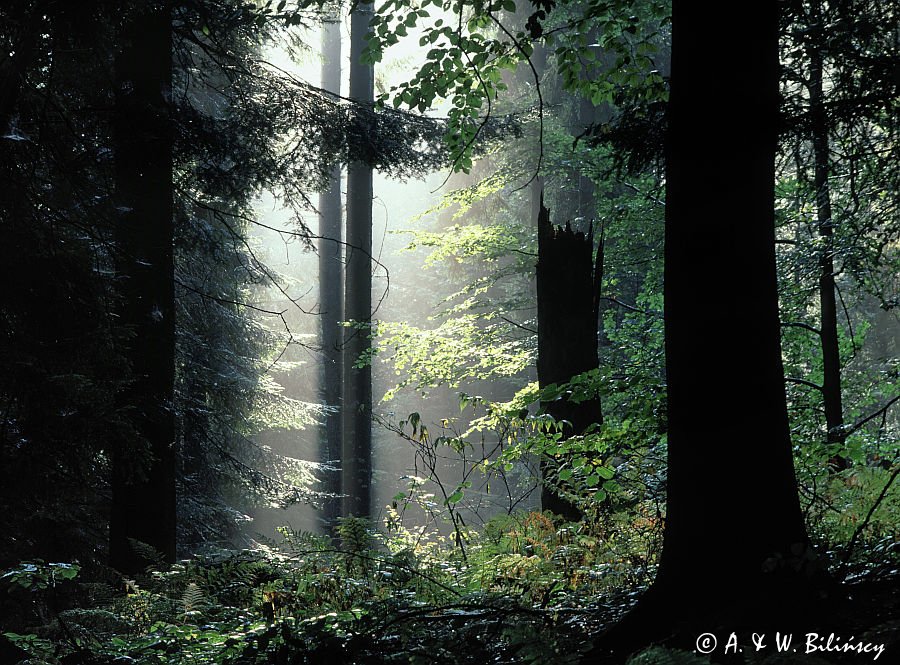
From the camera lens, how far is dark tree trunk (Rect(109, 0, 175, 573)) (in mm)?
6715

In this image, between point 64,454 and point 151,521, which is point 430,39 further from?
point 151,521

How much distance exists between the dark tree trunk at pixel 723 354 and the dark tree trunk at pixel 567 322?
13.2 feet

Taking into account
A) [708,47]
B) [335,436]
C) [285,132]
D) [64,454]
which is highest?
[285,132]

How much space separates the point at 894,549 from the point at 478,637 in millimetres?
2157

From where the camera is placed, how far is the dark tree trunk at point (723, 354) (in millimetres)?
2998

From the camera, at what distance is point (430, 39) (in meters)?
5.68

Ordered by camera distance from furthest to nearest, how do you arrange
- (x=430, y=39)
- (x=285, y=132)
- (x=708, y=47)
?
1. (x=285, y=132)
2. (x=430, y=39)
3. (x=708, y=47)

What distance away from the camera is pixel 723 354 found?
3.10 m

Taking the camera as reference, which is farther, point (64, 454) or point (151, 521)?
point (151, 521)

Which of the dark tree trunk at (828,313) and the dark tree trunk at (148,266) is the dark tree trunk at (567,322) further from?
the dark tree trunk at (148,266)

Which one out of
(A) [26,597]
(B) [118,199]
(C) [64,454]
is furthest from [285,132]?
(A) [26,597]
